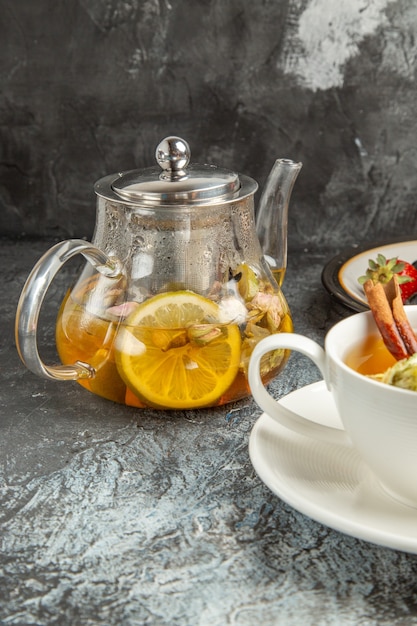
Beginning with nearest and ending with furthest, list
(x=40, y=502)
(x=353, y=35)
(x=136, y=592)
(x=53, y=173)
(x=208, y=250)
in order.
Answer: (x=136, y=592) < (x=40, y=502) < (x=208, y=250) < (x=353, y=35) < (x=53, y=173)

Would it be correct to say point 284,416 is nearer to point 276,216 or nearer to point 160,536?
point 160,536

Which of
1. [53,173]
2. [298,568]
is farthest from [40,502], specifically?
[53,173]

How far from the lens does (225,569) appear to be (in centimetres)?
55

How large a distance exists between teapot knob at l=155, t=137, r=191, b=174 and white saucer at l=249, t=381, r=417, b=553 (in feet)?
0.76

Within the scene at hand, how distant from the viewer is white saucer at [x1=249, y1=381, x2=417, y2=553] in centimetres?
53

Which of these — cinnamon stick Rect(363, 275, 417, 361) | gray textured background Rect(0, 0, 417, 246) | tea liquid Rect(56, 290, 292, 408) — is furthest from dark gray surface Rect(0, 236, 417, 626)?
gray textured background Rect(0, 0, 417, 246)

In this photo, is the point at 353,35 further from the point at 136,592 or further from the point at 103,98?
the point at 136,592

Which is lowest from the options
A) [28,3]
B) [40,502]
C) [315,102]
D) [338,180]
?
[40,502]

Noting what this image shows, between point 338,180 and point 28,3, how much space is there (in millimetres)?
518

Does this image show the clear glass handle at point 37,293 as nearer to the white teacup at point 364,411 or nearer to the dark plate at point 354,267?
the white teacup at point 364,411

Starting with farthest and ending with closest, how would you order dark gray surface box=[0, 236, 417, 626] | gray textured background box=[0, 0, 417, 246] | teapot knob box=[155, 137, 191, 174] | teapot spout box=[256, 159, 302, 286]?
gray textured background box=[0, 0, 417, 246] → teapot spout box=[256, 159, 302, 286] → teapot knob box=[155, 137, 191, 174] → dark gray surface box=[0, 236, 417, 626]

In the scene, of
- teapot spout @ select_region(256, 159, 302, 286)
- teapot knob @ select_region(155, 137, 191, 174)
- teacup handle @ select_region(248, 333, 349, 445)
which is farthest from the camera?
teapot spout @ select_region(256, 159, 302, 286)

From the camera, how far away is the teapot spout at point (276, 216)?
A: 85 centimetres

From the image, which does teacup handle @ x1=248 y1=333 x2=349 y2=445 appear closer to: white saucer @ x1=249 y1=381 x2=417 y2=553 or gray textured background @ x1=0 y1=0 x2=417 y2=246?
white saucer @ x1=249 y1=381 x2=417 y2=553
